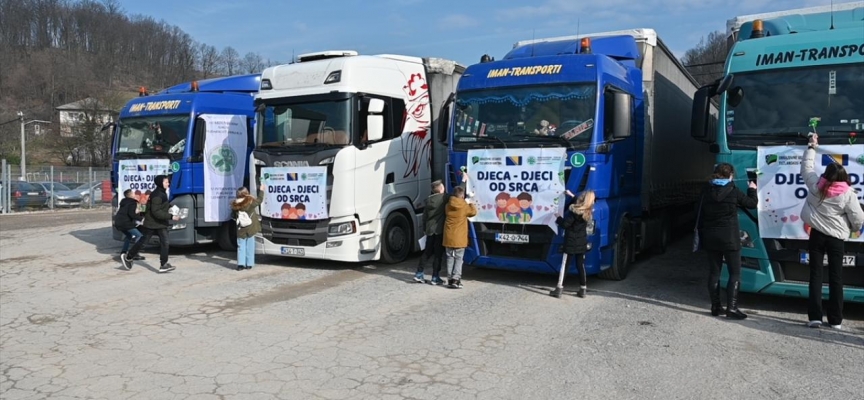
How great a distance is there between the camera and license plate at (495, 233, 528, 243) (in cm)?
839

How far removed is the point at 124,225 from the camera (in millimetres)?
10531

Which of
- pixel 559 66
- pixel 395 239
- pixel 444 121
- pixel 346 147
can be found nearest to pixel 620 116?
pixel 559 66

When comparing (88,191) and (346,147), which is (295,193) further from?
(88,191)

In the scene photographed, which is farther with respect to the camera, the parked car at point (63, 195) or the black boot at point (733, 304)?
the parked car at point (63, 195)

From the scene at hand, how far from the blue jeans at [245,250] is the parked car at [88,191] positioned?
22178mm

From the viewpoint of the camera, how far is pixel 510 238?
333 inches

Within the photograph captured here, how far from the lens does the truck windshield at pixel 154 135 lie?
11.7m

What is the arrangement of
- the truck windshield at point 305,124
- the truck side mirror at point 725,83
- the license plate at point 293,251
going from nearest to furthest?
the truck side mirror at point 725,83 → the truck windshield at point 305,124 → the license plate at point 293,251

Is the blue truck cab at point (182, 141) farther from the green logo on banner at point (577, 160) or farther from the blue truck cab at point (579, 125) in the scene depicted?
the green logo on banner at point (577, 160)

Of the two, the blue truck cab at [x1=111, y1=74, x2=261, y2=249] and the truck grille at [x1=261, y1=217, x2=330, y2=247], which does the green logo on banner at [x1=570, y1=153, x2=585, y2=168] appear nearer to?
the truck grille at [x1=261, y1=217, x2=330, y2=247]

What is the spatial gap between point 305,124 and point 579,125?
14.5 feet

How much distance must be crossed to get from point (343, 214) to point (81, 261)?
552 centimetres

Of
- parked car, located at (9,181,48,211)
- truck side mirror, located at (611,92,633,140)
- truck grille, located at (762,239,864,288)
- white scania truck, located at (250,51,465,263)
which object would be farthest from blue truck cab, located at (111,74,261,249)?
parked car, located at (9,181,48,211)

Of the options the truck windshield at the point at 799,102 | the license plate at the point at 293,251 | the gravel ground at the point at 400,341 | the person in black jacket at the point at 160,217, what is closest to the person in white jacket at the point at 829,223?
the gravel ground at the point at 400,341
